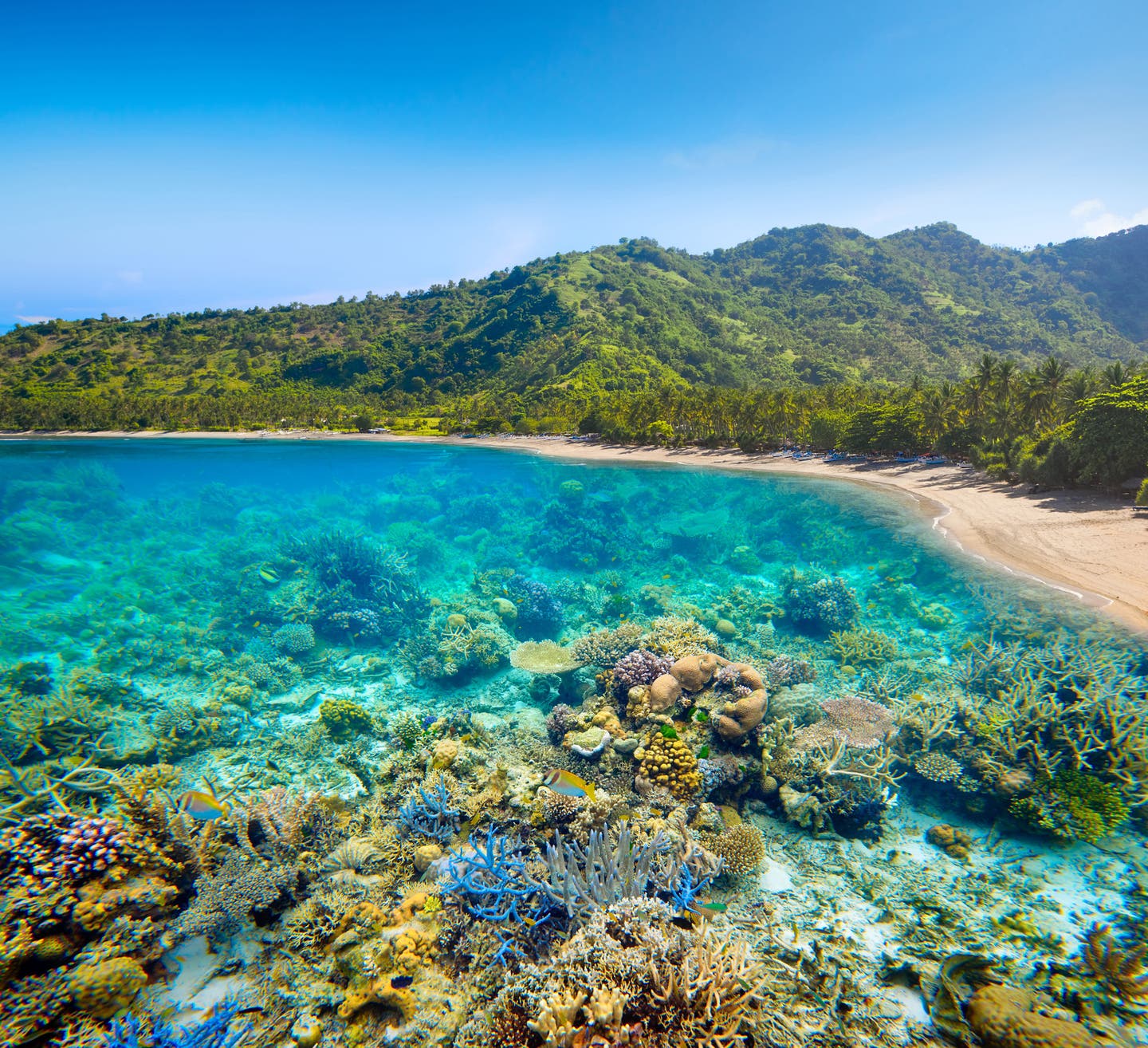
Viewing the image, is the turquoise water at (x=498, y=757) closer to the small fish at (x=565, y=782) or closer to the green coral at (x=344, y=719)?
the green coral at (x=344, y=719)

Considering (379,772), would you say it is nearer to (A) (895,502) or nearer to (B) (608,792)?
(B) (608,792)

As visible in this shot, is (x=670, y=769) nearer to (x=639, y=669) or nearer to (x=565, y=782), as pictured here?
(x=639, y=669)

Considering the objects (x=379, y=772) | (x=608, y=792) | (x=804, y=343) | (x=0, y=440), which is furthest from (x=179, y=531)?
(x=804, y=343)

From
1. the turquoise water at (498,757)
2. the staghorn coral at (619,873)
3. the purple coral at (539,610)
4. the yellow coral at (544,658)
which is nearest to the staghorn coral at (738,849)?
the turquoise water at (498,757)

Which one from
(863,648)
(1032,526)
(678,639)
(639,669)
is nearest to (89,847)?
(639,669)

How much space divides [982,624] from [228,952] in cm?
1608

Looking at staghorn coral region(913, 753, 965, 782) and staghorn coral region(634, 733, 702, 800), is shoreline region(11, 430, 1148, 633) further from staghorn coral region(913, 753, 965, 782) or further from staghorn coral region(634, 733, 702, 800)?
staghorn coral region(634, 733, 702, 800)

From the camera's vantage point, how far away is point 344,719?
10.0m

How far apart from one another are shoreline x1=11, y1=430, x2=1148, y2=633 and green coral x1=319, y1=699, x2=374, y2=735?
58.1ft

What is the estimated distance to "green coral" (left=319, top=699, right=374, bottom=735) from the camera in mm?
10008

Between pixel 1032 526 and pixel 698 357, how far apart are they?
83595 millimetres

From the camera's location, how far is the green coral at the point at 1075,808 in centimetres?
664

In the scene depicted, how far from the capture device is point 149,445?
185 feet

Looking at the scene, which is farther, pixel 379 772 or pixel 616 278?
pixel 616 278
